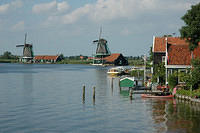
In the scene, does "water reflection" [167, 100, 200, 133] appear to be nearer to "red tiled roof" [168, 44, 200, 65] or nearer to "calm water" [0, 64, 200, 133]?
"calm water" [0, 64, 200, 133]

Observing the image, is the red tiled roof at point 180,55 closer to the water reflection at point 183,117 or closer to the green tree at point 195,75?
the green tree at point 195,75

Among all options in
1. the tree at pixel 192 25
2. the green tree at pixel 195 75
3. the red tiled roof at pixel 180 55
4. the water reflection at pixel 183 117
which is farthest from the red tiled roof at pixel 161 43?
the water reflection at pixel 183 117

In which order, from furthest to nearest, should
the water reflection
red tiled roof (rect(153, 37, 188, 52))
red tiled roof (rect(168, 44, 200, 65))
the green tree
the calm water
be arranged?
red tiled roof (rect(153, 37, 188, 52)) < red tiled roof (rect(168, 44, 200, 65)) < the green tree < the calm water < the water reflection

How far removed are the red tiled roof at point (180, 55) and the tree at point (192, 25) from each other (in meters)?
4.81

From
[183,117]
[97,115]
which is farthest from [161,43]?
[97,115]

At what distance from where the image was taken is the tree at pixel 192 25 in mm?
46094

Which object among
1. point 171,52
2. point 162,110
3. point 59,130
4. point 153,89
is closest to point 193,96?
point 162,110

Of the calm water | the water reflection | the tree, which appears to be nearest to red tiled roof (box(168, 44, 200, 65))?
the tree

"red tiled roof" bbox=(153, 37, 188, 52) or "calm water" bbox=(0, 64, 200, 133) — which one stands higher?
"red tiled roof" bbox=(153, 37, 188, 52)

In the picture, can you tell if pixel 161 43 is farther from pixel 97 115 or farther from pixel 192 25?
pixel 97 115

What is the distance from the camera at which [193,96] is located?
41531 mm

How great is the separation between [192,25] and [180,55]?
8.54 metres

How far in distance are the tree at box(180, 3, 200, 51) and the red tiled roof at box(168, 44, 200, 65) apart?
4808mm

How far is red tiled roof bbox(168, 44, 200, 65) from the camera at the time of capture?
52906 millimetres
